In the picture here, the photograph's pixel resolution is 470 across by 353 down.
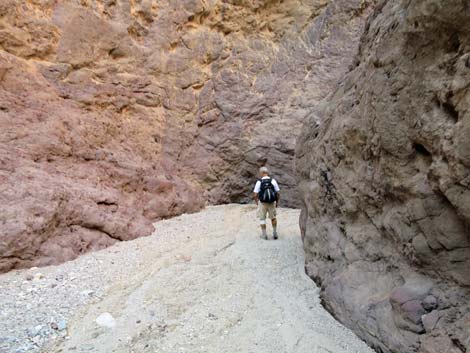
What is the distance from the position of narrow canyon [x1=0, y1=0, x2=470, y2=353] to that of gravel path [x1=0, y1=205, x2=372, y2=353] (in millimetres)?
189

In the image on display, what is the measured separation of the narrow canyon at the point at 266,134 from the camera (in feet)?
10.5

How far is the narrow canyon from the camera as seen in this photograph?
3.19m

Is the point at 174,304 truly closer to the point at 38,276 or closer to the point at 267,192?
the point at 38,276

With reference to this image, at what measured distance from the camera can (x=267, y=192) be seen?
7180 millimetres

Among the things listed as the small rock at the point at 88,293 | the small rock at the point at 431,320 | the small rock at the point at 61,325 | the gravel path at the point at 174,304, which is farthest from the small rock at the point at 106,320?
the small rock at the point at 431,320

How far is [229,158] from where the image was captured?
1158 centimetres

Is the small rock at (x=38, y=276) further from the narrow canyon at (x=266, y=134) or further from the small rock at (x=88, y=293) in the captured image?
the small rock at (x=88, y=293)

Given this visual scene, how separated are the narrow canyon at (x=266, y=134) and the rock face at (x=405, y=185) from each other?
0.02 meters

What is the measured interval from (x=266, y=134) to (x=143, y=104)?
3598 millimetres

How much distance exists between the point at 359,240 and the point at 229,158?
7548 mm

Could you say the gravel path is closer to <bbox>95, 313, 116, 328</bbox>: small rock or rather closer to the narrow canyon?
<bbox>95, 313, 116, 328</bbox>: small rock

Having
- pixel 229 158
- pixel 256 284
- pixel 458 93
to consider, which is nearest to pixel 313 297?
pixel 256 284

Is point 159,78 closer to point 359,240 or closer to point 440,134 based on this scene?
point 359,240

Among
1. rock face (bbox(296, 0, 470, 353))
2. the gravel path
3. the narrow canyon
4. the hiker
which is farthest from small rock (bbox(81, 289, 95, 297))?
the hiker
